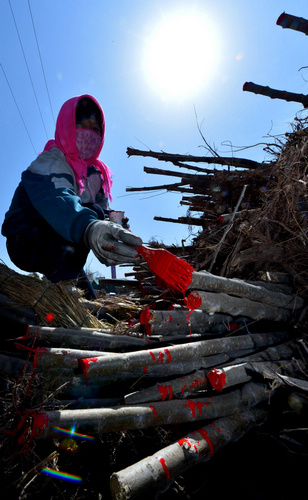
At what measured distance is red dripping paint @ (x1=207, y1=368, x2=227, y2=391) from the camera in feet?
5.87

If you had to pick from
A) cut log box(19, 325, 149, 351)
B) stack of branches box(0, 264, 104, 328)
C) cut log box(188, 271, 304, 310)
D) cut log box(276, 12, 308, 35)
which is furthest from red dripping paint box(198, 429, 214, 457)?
cut log box(276, 12, 308, 35)

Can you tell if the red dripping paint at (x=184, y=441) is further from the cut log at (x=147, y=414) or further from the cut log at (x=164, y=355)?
the cut log at (x=164, y=355)

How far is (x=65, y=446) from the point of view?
1630mm

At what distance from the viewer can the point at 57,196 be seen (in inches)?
92.0

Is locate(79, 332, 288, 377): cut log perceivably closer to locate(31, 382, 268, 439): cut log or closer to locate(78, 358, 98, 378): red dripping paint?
locate(78, 358, 98, 378): red dripping paint

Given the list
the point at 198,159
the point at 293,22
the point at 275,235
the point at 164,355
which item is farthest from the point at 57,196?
the point at 198,159

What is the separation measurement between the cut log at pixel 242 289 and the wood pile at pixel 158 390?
1cm

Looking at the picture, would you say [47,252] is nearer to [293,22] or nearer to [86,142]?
[86,142]

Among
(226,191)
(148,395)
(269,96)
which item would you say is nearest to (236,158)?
(226,191)

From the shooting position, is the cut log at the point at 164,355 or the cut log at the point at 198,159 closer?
the cut log at the point at 164,355

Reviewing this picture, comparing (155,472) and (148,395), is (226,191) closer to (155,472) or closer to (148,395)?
(148,395)

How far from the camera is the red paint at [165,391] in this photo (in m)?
1.69

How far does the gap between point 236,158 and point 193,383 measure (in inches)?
198

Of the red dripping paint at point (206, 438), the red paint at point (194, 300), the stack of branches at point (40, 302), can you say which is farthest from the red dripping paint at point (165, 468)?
the stack of branches at point (40, 302)
